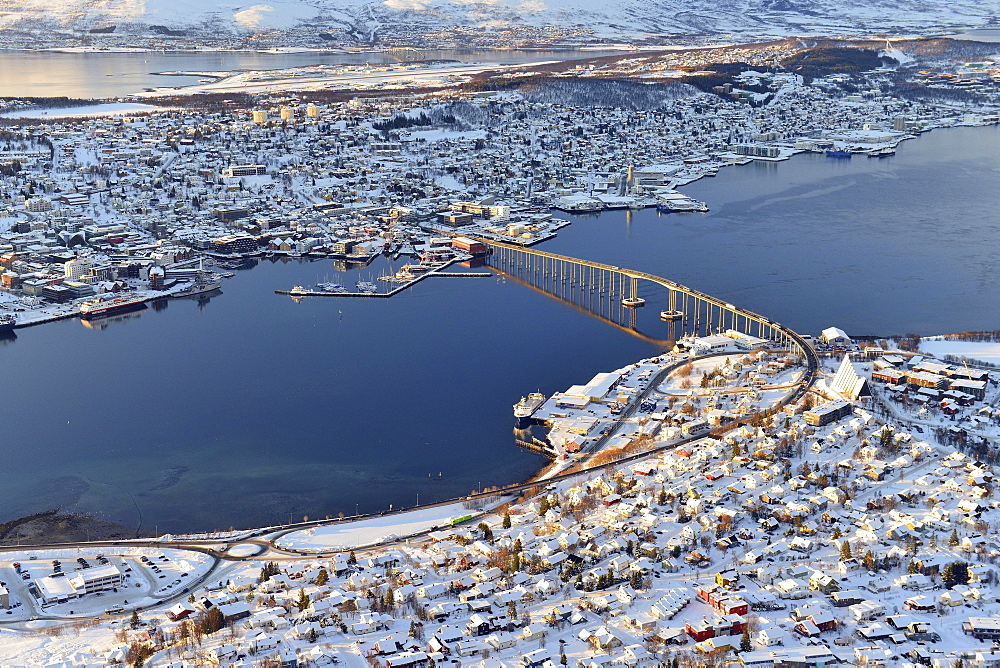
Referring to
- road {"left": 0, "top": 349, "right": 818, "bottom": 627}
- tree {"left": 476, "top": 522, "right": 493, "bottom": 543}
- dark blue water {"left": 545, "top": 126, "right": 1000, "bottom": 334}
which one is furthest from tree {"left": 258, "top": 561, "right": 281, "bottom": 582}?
dark blue water {"left": 545, "top": 126, "right": 1000, "bottom": 334}

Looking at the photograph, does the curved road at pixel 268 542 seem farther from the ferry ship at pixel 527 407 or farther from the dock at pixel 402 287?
the dock at pixel 402 287

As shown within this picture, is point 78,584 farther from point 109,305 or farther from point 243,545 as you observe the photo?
point 109,305

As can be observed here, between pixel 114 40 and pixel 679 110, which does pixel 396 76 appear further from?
pixel 114 40

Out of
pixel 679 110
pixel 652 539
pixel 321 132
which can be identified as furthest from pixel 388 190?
pixel 652 539

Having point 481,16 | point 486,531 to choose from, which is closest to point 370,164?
point 486,531

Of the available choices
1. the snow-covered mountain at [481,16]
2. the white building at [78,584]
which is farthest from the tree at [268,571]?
the snow-covered mountain at [481,16]

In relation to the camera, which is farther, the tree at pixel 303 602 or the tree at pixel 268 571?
the tree at pixel 268 571
